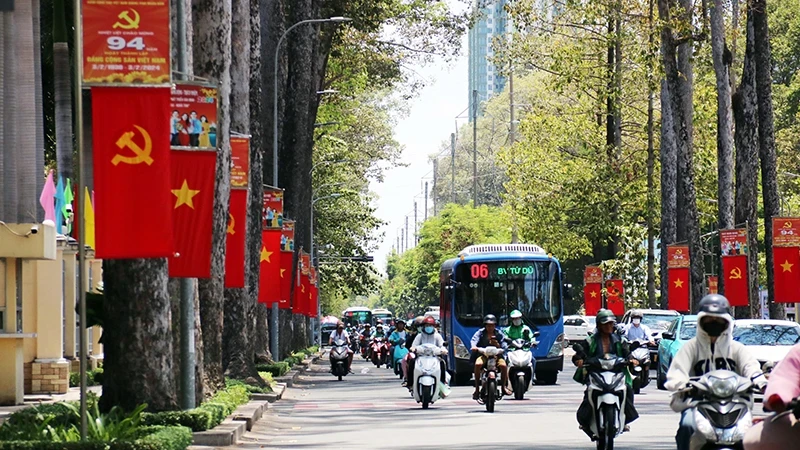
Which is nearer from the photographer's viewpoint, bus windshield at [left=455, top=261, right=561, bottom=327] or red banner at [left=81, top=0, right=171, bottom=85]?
red banner at [left=81, top=0, right=171, bottom=85]

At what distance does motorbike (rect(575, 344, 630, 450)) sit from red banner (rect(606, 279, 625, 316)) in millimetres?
49377

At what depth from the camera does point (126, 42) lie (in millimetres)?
14875

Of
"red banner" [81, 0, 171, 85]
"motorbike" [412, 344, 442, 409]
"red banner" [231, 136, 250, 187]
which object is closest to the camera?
"red banner" [81, 0, 171, 85]

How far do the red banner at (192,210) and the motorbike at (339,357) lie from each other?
2695 centimetres

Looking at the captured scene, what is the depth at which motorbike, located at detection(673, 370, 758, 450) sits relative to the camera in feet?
36.4

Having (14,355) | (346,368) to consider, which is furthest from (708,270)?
(14,355)

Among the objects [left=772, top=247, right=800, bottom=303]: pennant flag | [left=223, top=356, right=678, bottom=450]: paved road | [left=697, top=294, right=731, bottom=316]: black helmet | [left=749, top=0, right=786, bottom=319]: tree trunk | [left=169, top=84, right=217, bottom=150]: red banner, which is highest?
[left=749, top=0, right=786, bottom=319]: tree trunk

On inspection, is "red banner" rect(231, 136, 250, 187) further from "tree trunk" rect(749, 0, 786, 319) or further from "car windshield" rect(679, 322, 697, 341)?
"tree trunk" rect(749, 0, 786, 319)

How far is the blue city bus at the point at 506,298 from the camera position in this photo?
129 ft

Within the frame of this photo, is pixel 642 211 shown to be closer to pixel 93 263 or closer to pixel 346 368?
pixel 346 368

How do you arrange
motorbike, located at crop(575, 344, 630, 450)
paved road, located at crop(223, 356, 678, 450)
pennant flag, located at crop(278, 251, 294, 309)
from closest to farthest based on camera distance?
motorbike, located at crop(575, 344, 630, 450)
paved road, located at crop(223, 356, 678, 450)
pennant flag, located at crop(278, 251, 294, 309)

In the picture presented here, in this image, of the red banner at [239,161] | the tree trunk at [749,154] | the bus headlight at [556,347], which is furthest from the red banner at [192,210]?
the tree trunk at [749,154]

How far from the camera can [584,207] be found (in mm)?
67312

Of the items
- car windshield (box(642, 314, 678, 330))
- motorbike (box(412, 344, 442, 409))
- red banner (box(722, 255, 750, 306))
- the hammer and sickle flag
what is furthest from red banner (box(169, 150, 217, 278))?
car windshield (box(642, 314, 678, 330))
